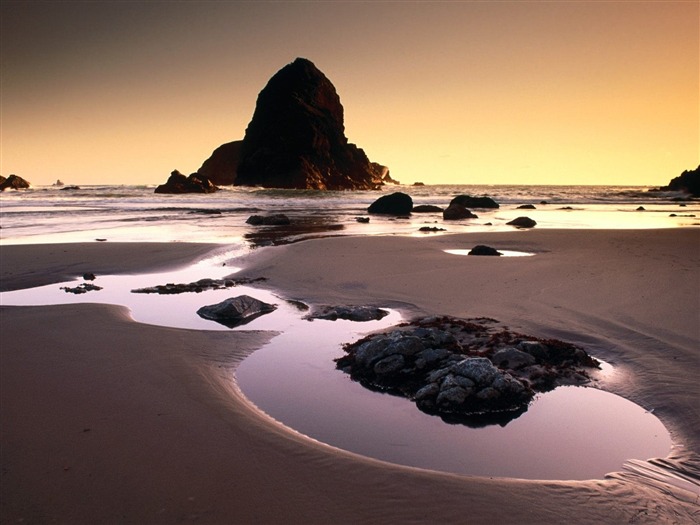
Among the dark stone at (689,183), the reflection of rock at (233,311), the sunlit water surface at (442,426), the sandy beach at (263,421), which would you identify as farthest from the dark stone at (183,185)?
the sunlit water surface at (442,426)

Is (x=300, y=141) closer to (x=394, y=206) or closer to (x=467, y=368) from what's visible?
(x=394, y=206)

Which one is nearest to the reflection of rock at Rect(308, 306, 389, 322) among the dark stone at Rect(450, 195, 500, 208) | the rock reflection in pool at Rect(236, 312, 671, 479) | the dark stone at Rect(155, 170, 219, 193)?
the rock reflection in pool at Rect(236, 312, 671, 479)

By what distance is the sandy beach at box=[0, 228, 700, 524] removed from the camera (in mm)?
3479

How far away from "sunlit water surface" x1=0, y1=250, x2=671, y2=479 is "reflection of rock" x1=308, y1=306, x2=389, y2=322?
1274 millimetres

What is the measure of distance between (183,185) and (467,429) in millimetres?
79822

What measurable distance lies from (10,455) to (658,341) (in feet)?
24.3

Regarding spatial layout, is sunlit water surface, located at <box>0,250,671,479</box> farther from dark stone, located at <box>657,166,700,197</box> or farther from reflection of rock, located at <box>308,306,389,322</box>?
dark stone, located at <box>657,166,700,197</box>

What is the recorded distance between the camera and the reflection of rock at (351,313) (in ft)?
27.8

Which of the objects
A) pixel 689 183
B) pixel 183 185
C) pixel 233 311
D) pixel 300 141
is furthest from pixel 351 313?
pixel 300 141

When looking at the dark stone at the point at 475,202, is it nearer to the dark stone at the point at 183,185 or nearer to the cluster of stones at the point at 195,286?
Result: the cluster of stones at the point at 195,286

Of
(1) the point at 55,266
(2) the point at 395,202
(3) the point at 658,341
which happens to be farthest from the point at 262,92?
(3) the point at 658,341

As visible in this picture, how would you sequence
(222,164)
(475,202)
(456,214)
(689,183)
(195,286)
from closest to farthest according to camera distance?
(195,286) < (456,214) < (475,202) < (689,183) < (222,164)

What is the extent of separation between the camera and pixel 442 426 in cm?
477

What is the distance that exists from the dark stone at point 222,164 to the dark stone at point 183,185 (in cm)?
8849
